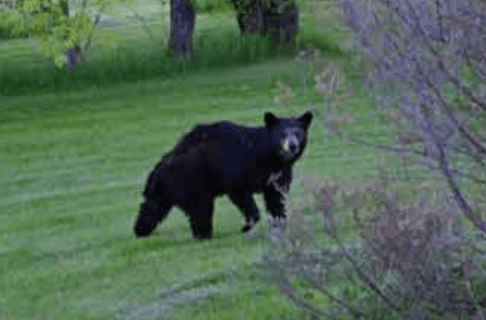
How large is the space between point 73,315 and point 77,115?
60.2 ft

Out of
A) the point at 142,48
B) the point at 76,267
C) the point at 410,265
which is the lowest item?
the point at 142,48

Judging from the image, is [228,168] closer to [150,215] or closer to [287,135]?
[287,135]

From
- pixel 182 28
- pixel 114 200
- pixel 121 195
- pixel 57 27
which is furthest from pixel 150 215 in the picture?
pixel 182 28

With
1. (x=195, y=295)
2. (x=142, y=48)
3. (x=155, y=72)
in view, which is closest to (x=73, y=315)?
(x=195, y=295)

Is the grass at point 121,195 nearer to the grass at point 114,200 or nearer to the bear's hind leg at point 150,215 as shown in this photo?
the grass at point 114,200

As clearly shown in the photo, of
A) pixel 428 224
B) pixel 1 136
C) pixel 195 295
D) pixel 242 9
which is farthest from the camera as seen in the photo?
pixel 242 9

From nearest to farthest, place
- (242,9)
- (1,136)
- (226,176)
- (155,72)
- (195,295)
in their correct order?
(195,295) → (226,176) → (1,136) → (155,72) → (242,9)

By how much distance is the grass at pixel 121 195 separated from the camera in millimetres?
10000

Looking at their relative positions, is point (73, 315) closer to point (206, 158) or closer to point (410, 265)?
point (206, 158)

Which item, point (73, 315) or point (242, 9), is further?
point (242, 9)

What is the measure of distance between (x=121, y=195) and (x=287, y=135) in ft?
20.9

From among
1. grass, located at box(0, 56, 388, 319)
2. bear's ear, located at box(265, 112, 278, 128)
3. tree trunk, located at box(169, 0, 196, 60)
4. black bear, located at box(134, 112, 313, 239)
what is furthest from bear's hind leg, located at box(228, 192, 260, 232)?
tree trunk, located at box(169, 0, 196, 60)

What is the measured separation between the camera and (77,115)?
28.0 m

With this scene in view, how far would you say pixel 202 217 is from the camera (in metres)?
11.8
